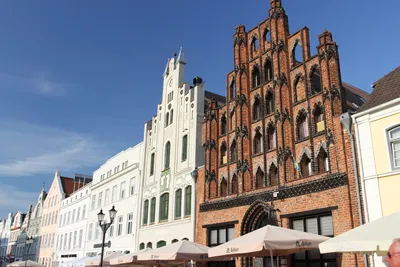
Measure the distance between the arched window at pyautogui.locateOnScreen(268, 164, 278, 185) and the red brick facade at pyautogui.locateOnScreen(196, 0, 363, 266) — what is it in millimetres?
45

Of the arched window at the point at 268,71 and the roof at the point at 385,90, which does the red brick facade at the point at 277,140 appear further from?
the roof at the point at 385,90

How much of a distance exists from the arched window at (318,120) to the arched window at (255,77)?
434 cm

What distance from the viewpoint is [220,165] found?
20.7 m

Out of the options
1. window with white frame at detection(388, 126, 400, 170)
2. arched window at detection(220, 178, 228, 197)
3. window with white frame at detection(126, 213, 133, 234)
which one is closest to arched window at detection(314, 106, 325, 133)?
window with white frame at detection(388, 126, 400, 170)

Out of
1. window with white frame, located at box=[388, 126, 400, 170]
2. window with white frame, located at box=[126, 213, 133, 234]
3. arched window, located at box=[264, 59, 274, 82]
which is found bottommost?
window with white frame, located at box=[126, 213, 133, 234]

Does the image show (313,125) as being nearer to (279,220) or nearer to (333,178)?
(333,178)

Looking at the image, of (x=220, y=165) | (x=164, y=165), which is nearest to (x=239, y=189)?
(x=220, y=165)

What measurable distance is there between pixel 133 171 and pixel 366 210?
21626mm

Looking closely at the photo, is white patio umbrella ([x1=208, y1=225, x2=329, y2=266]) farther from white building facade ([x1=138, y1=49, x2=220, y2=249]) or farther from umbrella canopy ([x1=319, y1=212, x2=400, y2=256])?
white building facade ([x1=138, y1=49, x2=220, y2=249])

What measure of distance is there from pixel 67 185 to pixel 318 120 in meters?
48.3

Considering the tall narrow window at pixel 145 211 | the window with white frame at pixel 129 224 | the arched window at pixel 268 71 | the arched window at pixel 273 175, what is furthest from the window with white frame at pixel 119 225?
the arched window at pixel 268 71

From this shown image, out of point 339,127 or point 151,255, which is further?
point 151,255

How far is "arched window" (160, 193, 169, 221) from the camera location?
25.5 m

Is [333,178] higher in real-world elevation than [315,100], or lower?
lower
